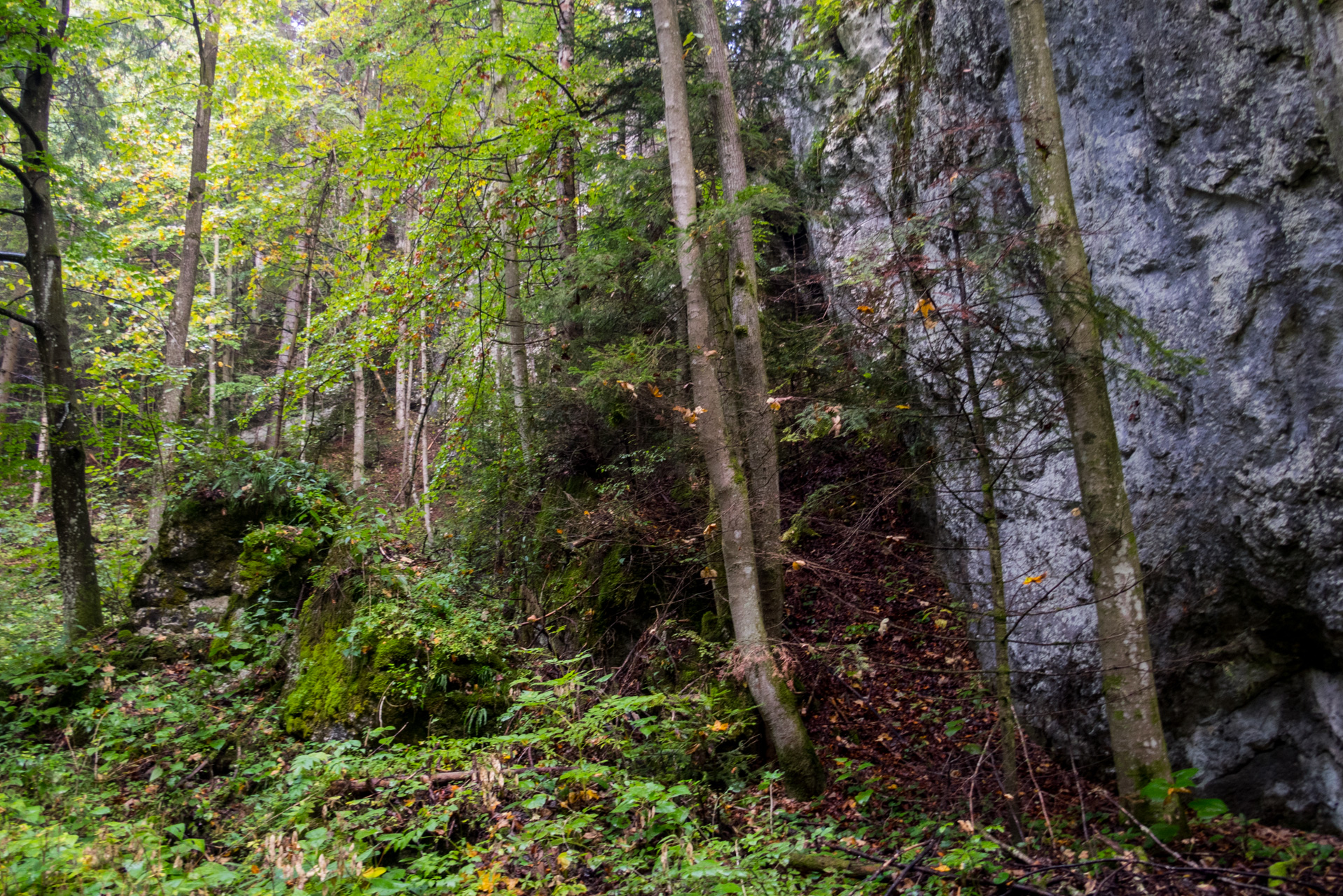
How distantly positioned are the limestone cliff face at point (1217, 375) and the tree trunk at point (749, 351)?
1.63 meters

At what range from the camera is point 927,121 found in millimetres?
6512

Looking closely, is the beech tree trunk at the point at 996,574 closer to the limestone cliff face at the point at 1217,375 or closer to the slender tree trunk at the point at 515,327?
the limestone cliff face at the point at 1217,375

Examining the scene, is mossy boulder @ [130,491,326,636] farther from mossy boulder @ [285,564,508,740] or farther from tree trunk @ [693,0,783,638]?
tree trunk @ [693,0,783,638]

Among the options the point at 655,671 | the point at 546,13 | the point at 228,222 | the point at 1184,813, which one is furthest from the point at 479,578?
the point at 228,222

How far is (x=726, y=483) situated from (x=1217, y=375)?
3.57 meters

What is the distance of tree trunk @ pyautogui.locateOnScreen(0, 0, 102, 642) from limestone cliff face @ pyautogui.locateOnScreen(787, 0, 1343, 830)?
864 cm

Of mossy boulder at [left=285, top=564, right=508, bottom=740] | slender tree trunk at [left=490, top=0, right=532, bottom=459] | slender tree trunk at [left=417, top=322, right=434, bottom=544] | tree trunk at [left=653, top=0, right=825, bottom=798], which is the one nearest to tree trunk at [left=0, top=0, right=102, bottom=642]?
mossy boulder at [left=285, top=564, right=508, bottom=740]

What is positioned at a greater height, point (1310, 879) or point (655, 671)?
point (655, 671)

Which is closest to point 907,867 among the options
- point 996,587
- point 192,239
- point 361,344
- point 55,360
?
point 996,587

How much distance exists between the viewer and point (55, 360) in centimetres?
707

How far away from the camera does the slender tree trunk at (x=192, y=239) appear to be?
32.8 feet

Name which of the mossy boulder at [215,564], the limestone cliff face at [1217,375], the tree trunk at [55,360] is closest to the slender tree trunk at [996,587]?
the limestone cliff face at [1217,375]

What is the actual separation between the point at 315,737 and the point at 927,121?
Result: 27.4 ft

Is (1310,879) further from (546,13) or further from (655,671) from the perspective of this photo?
(546,13)
